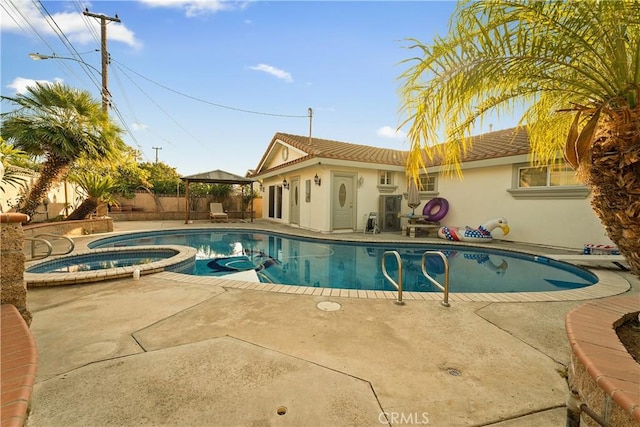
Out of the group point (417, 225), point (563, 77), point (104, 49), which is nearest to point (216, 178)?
point (104, 49)

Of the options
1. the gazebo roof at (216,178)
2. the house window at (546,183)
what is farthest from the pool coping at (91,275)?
the house window at (546,183)

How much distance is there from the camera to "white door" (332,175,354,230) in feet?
42.1

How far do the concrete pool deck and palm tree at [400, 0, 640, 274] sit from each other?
1454 millimetres

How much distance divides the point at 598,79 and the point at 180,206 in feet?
71.1

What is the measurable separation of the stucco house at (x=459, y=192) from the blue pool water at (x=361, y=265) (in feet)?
6.32

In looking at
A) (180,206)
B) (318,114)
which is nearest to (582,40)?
(318,114)

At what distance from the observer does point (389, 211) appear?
13.5 metres

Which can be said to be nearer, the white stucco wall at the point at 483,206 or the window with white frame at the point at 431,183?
the white stucco wall at the point at 483,206

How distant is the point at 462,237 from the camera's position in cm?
1067

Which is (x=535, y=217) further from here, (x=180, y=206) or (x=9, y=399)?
(x=180, y=206)

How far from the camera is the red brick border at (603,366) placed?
4.83 ft

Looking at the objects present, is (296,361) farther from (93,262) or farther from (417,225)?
(417,225)

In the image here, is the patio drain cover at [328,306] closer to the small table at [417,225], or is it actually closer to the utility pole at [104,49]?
the small table at [417,225]

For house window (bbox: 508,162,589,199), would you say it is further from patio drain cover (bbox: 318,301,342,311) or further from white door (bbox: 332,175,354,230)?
patio drain cover (bbox: 318,301,342,311)
